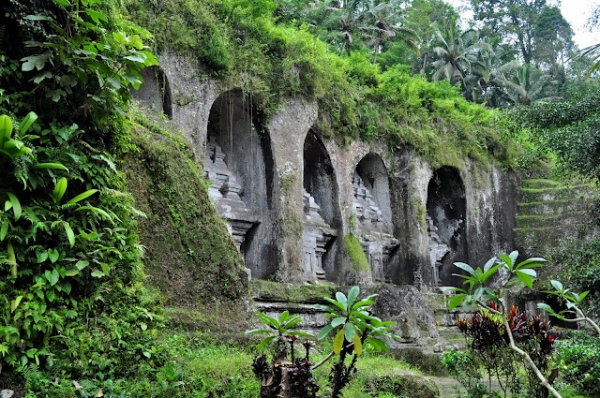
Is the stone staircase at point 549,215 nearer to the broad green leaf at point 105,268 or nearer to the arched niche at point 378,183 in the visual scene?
the arched niche at point 378,183

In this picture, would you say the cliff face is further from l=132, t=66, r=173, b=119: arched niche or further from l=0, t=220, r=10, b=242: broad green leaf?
l=0, t=220, r=10, b=242: broad green leaf

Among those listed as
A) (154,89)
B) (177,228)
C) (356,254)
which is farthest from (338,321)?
(356,254)

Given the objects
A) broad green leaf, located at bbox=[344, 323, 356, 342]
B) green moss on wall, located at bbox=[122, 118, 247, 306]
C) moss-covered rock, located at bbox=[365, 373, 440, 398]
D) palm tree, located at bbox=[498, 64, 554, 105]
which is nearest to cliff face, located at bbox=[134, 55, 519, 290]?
green moss on wall, located at bbox=[122, 118, 247, 306]

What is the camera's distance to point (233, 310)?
6320 mm

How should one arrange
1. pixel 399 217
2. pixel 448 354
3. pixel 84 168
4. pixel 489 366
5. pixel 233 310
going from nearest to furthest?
pixel 84 168 → pixel 489 366 → pixel 448 354 → pixel 233 310 → pixel 399 217

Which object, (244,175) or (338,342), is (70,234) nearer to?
(338,342)

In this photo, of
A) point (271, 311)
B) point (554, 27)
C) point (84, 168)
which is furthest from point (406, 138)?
point (554, 27)

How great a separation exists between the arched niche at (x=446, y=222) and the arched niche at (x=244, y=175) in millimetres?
6205

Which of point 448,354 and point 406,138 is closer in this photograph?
point 448,354

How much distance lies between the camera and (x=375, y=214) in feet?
46.4

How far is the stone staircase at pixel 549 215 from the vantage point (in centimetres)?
1577

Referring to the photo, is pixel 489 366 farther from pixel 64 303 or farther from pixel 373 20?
pixel 373 20

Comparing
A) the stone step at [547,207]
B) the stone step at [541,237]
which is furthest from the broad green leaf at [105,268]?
the stone step at [547,207]

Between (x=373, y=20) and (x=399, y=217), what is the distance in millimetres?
12893
